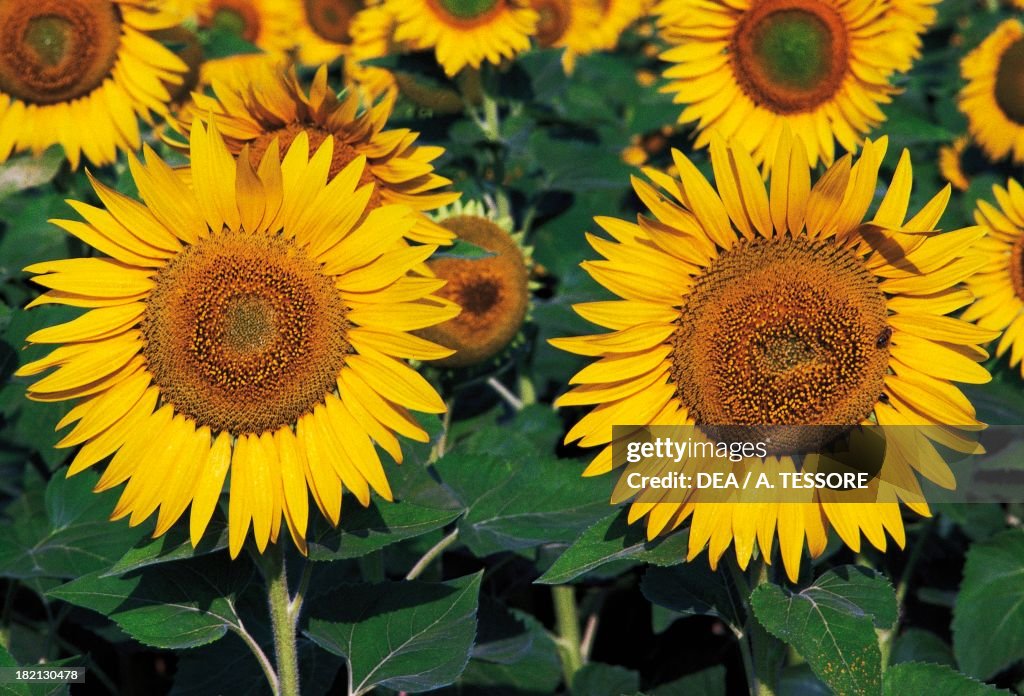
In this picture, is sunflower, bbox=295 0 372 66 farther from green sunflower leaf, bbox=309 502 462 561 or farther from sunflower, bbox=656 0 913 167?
green sunflower leaf, bbox=309 502 462 561

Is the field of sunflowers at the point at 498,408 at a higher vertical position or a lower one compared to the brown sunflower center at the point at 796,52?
lower

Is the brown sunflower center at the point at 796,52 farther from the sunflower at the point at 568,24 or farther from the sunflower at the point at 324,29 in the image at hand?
the sunflower at the point at 324,29

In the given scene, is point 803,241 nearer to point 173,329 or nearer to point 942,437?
point 942,437

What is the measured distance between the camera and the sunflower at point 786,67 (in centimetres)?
315

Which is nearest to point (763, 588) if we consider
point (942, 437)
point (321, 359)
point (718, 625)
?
point (942, 437)

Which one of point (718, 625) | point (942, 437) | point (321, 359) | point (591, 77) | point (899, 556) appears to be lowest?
point (718, 625)

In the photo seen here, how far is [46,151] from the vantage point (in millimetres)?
3314

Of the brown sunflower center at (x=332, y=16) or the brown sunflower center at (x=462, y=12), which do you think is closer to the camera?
the brown sunflower center at (x=462, y=12)

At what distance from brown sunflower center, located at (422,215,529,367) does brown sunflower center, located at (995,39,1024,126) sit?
2032mm

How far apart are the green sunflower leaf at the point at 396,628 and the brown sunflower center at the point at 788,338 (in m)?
0.60

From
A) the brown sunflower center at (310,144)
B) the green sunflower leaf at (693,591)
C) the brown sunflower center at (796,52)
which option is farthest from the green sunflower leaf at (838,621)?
the brown sunflower center at (796,52)

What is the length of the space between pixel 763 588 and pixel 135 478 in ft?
3.65

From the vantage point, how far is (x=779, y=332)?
82.7 inches

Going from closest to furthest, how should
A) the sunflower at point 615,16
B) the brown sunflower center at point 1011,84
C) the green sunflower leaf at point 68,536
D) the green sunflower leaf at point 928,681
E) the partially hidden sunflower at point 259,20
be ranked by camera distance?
the green sunflower leaf at point 928,681 < the green sunflower leaf at point 68,536 < the brown sunflower center at point 1011,84 < the partially hidden sunflower at point 259,20 < the sunflower at point 615,16
